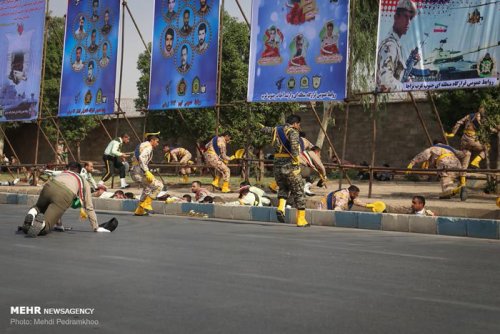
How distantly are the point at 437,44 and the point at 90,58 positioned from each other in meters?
11.2

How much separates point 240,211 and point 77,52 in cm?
1018

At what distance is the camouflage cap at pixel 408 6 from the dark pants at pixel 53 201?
7.91 m

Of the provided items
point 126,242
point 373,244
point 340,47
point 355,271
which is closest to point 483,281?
point 355,271

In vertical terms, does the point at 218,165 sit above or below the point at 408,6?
below

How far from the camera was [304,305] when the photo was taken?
531cm

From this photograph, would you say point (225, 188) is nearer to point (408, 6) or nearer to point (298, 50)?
point (298, 50)

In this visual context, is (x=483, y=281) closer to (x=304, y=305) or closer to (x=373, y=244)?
(x=304, y=305)

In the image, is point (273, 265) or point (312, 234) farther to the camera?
point (312, 234)

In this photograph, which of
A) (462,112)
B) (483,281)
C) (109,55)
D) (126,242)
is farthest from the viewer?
(462,112)

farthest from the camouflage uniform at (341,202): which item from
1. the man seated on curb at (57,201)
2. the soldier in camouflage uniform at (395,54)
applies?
the man seated on curb at (57,201)

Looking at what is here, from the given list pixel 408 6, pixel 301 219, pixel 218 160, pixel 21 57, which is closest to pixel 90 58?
pixel 21 57

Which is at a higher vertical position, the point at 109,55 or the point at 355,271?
the point at 109,55

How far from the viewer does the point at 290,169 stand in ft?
41.6

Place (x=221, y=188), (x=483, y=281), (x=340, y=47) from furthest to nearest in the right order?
(x=221, y=188), (x=340, y=47), (x=483, y=281)
